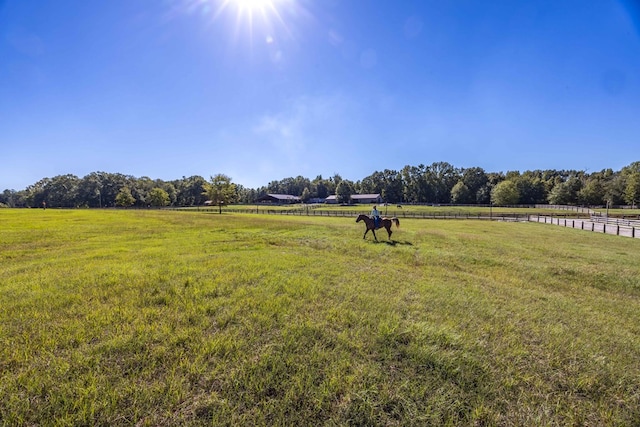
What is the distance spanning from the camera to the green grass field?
2.73 meters

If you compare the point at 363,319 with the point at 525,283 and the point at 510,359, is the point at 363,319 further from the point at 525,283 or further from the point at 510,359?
the point at 525,283

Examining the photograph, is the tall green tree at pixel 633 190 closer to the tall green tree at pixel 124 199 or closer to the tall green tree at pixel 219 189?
the tall green tree at pixel 219 189

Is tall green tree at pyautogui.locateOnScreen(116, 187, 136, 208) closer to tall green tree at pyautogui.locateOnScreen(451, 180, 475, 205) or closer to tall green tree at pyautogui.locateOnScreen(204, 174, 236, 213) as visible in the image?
tall green tree at pyautogui.locateOnScreen(204, 174, 236, 213)

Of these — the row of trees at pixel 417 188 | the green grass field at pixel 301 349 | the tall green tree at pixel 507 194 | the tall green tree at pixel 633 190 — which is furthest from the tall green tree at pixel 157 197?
the tall green tree at pixel 633 190

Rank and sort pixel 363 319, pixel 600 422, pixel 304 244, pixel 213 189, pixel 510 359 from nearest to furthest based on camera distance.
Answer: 1. pixel 600 422
2. pixel 510 359
3. pixel 363 319
4. pixel 304 244
5. pixel 213 189

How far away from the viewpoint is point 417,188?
10375 cm

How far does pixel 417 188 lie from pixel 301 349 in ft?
355

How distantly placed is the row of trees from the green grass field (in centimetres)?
5712

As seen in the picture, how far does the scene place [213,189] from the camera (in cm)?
5888

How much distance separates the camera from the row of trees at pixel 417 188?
71.3m

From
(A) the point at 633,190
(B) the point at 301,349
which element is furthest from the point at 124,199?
(A) the point at 633,190

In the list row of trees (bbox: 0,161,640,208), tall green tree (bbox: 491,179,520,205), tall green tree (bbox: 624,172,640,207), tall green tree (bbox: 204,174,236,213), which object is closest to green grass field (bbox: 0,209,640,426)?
tall green tree (bbox: 204,174,236,213)

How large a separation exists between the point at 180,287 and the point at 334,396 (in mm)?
4312

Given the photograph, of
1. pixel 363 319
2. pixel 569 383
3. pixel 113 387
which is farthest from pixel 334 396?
pixel 569 383
